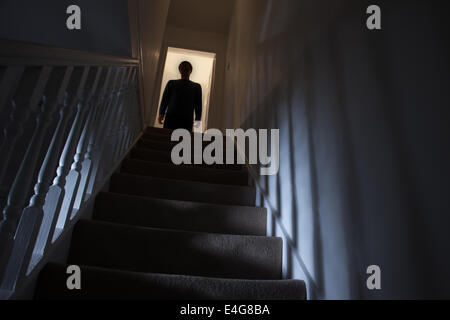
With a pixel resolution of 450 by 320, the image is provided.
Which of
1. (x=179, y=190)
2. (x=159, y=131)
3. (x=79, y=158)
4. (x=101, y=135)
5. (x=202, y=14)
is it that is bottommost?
(x=79, y=158)

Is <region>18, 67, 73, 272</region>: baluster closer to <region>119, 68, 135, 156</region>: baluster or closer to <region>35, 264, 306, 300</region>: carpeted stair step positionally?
<region>35, 264, 306, 300</region>: carpeted stair step

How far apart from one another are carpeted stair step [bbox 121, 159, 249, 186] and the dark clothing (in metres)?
1.37

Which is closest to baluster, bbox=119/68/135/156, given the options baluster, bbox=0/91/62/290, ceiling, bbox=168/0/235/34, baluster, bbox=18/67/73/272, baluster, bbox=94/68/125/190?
baluster, bbox=94/68/125/190

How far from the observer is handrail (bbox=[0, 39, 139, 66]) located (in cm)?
69

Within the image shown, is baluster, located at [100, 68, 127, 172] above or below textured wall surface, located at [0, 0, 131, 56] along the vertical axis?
below

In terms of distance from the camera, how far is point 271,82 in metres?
2.09

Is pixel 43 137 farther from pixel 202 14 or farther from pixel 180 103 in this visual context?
pixel 202 14

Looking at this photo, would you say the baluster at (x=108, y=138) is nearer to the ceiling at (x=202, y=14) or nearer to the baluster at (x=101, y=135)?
the baluster at (x=101, y=135)

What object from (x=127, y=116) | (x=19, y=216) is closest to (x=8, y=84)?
(x=19, y=216)

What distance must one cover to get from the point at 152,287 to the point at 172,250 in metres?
0.29

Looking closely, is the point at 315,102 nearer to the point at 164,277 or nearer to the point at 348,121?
the point at 348,121

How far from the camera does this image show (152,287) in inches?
41.1
